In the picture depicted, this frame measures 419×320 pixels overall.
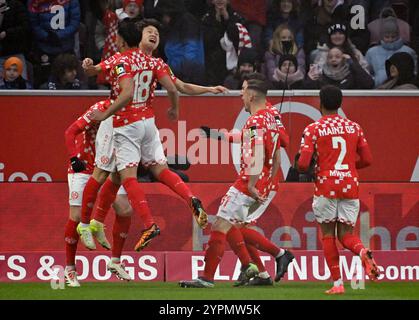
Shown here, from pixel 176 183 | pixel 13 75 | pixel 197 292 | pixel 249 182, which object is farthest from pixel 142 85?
pixel 13 75

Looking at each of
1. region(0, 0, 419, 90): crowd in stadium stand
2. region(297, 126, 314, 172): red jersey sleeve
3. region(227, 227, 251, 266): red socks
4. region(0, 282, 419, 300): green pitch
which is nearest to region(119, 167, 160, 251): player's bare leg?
region(0, 282, 419, 300): green pitch

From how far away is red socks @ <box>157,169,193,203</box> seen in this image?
11344 millimetres

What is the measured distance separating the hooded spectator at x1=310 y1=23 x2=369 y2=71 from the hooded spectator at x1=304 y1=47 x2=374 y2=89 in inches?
3.8

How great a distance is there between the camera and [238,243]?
40.9 ft

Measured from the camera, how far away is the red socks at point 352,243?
11234 mm

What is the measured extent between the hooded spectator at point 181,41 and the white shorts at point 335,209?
18.3 ft

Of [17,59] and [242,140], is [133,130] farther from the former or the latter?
[17,59]

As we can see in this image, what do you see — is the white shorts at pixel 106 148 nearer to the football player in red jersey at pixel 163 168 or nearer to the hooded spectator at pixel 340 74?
the football player in red jersey at pixel 163 168

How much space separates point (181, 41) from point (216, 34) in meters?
0.55

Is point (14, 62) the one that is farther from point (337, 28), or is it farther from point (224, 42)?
point (337, 28)

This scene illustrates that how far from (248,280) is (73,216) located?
2.01 m

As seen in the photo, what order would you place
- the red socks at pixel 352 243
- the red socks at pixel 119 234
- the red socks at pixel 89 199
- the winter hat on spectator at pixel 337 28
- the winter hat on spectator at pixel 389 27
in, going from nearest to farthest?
the red socks at pixel 352 243
the red socks at pixel 89 199
the red socks at pixel 119 234
the winter hat on spectator at pixel 337 28
the winter hat on spectator at pixel 389 27

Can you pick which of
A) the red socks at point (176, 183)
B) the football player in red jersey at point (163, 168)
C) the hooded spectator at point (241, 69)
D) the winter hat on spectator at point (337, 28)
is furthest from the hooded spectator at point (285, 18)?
the red socks at point (176, 183)

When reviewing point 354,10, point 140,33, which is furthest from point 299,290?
point 354,10
